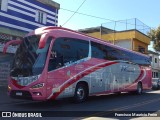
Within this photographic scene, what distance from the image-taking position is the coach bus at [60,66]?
41.0 feet

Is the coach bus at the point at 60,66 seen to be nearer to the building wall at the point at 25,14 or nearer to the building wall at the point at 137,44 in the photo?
the building wall at the point at 25,14

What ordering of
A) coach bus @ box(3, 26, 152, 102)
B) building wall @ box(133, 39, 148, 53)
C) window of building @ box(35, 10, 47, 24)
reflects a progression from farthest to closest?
building wall @ box(133, 39, 148, 53) < window of building @ box(35, 10, 47, 24) < coach bus @ box(3, 26, 152, 102)

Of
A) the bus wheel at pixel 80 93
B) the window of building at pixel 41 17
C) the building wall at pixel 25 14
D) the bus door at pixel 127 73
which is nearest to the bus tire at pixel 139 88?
the bus door at pixel 127 73

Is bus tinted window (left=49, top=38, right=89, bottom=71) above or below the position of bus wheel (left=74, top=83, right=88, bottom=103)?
above

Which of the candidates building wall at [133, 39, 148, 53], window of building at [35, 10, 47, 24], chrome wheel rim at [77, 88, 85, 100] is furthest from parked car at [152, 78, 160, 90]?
chrome wheel rim at [77, 88, 85, 100]

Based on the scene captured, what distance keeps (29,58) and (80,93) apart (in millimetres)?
3414

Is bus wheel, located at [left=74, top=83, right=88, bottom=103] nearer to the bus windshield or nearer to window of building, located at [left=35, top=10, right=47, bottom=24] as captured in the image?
the bus windshield

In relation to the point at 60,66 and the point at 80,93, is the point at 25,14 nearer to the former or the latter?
the point at 80,93

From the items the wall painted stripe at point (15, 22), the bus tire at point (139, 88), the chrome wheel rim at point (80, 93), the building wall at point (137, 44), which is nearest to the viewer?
the chrome wheel rim at point (80, 93)

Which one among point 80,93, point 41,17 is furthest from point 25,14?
point 80,93

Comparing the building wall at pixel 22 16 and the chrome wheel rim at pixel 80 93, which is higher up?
the building wall at pixel 22 16

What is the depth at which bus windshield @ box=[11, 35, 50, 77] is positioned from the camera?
41.2 feet

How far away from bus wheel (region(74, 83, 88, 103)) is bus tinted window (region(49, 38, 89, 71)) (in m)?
1.42

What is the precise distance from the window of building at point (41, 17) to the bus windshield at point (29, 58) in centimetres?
999
